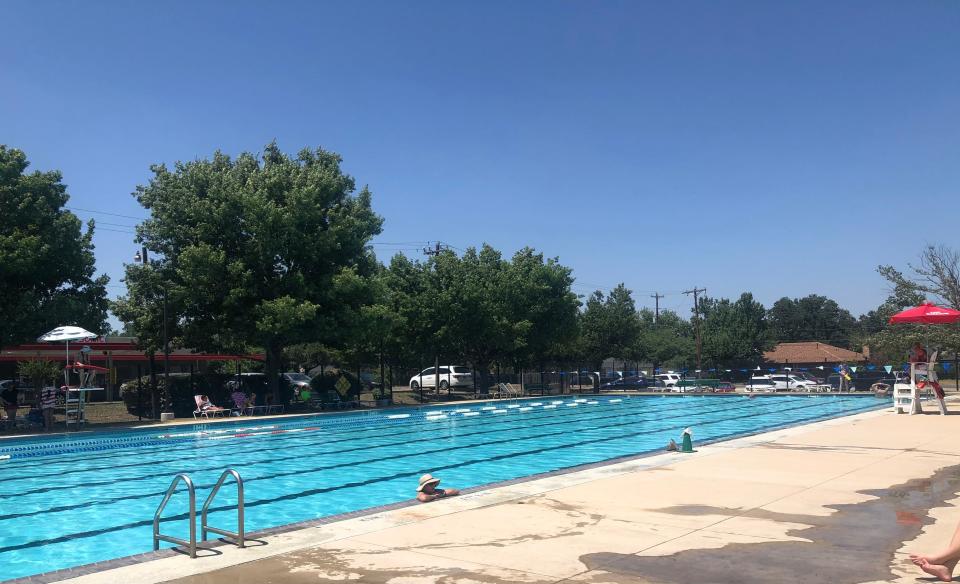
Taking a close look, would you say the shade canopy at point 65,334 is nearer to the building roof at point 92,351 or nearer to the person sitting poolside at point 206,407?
the person sitting poolside at point 206,407

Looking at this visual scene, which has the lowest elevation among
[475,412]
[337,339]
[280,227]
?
[475,412]

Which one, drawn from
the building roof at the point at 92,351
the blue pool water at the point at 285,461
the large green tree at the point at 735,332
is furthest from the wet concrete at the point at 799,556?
the large green tree at the point at 735,332

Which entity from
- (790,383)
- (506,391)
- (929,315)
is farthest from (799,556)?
(790,383)

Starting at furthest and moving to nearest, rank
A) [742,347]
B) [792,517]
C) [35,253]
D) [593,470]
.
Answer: [742,347] < [35,253] < [593,470] < [792,517]

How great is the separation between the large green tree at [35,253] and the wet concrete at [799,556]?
20.0 m

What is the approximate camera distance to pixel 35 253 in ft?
71.3

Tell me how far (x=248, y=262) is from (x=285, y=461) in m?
13.2

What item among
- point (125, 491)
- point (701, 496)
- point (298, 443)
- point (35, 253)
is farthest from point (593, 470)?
point (35, 253)

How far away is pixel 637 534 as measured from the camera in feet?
24.1

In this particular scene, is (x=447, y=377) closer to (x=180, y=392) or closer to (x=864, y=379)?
(x=180, y=392)

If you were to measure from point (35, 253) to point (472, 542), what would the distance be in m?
19.5

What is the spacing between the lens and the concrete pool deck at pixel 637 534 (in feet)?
19.8

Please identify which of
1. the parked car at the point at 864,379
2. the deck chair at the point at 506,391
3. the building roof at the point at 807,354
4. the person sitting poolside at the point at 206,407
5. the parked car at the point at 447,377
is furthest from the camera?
the building roof at the point at 807,354

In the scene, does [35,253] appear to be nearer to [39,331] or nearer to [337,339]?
[39,331]
